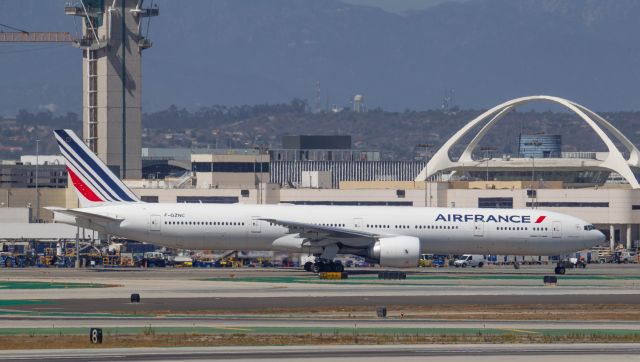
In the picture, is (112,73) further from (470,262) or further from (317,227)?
(317,227)

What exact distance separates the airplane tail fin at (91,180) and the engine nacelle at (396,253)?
17.8m

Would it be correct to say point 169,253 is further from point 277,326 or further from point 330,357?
point 330,357

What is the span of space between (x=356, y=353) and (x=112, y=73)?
365 ft

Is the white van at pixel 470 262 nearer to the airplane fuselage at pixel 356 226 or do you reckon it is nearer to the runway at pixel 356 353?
the airplane fuselage at pixel 356 226

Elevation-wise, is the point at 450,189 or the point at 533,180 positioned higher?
the point at 533,180

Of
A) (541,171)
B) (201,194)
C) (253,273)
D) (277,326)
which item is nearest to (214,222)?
(253,273)

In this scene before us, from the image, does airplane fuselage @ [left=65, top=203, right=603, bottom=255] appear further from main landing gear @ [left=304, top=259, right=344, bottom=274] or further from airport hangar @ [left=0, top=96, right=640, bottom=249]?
airport hangar @ [left=0, top=96, right=640, bottom=249]

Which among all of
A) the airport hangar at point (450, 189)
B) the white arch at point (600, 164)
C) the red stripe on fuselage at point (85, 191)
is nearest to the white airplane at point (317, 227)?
the red stripe on fuselage at point (85, 191)

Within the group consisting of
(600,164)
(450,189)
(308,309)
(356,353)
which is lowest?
(356,353)

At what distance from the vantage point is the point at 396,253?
90.4 meters

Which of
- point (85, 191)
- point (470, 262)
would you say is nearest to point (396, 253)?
point (85, 191)

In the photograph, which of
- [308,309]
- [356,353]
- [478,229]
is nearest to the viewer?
[356,353]

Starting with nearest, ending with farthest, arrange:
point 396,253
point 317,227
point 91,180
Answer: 1. point 317,227
2. point 396,253
3. point 91,180

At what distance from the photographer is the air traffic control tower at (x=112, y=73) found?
155 meters
